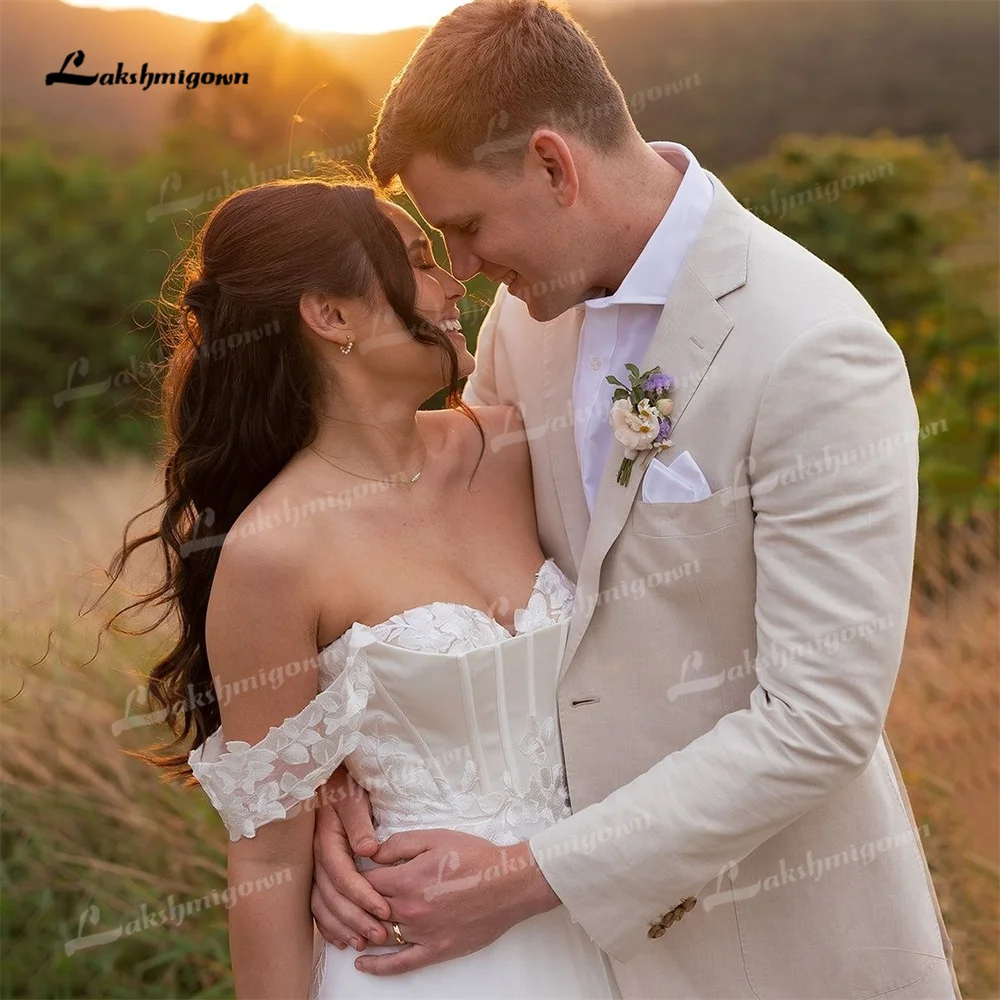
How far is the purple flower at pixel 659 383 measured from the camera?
231cm

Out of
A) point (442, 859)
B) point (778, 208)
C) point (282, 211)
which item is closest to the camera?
point (442, 859)

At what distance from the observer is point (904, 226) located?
7.71 metres

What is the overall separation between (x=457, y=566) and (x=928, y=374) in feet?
16.7

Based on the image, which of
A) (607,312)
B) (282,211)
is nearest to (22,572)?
(282,211)

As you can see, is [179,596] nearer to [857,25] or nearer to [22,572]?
[22,572]

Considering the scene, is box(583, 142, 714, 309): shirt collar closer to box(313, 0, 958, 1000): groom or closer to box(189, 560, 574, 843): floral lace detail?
box(313, 0, 958, 1000): groom

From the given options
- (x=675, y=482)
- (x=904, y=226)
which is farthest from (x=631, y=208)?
(x=904, y=226)

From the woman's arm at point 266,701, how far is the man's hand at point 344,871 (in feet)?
0.14

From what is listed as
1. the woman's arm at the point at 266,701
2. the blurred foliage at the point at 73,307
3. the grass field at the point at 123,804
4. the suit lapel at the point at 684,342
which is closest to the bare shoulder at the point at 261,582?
the woman's arm at the point at 266,701

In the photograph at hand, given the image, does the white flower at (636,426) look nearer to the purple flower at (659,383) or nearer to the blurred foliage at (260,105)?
the purple flower at (659,383)

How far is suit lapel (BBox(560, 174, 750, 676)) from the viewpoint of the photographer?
2.30m

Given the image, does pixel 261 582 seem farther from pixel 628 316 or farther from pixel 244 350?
pixel 628 316

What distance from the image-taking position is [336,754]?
7.86 feet

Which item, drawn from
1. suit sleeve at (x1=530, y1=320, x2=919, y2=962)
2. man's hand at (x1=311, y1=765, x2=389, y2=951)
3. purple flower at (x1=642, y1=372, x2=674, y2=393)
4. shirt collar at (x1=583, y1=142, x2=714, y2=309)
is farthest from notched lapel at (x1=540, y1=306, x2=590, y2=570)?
man's hand at (x1=311, y1=765, x2=389, y2=951)
